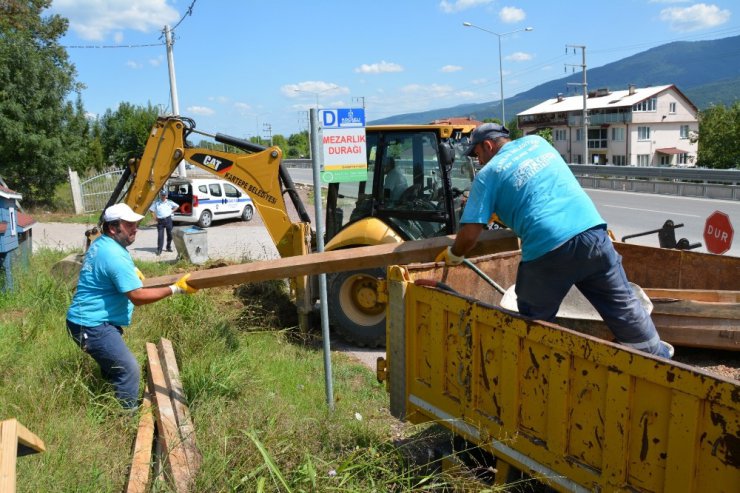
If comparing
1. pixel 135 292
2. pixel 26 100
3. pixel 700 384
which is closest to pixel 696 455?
pixel 700 384

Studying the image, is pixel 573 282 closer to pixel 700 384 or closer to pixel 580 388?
pixel 580 388

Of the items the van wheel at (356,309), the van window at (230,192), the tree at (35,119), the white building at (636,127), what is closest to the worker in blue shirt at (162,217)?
the van window at (230,192)

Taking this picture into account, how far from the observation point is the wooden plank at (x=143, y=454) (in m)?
3.32

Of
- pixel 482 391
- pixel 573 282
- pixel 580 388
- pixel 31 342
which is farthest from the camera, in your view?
pixel 31 342

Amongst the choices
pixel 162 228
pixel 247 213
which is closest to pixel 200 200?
pixel 247 213

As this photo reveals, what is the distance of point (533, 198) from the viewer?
3.42m

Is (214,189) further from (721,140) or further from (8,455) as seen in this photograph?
(721,140)

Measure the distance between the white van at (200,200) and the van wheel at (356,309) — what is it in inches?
522

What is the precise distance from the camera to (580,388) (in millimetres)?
2672

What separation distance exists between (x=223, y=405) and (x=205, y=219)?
54.9 ft

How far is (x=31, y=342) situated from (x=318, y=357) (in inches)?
108

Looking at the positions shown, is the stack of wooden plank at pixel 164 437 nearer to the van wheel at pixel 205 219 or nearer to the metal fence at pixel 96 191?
the van wheel at pixel 205 219

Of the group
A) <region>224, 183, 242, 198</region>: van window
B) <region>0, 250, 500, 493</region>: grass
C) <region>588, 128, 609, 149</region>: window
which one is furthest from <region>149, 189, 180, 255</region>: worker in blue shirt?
<region>588, 128, 609, 149</region>: window

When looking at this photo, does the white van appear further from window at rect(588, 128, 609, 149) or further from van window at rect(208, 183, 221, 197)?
window at rect(588, 128, 609, 149)
